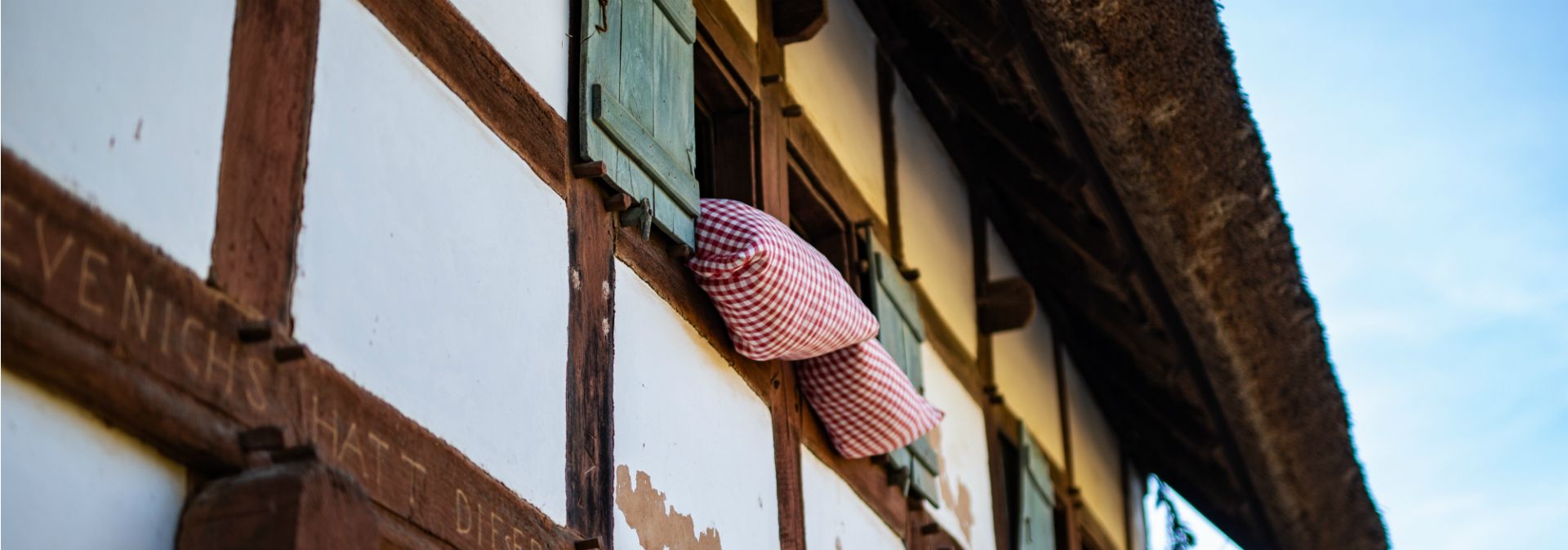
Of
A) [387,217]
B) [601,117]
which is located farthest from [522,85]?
[387,217]

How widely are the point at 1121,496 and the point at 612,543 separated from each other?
6060 mm

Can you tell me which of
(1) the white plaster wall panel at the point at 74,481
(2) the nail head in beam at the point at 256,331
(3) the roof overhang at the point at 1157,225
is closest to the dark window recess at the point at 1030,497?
(3) the roof overhang at the point at 1157,225

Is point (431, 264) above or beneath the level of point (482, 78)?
beneath

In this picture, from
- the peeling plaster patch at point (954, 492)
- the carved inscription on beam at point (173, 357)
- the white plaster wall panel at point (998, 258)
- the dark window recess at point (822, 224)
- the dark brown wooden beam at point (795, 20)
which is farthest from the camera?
the white plaster wall panel at point (998, 258)

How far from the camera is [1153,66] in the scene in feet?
18.4

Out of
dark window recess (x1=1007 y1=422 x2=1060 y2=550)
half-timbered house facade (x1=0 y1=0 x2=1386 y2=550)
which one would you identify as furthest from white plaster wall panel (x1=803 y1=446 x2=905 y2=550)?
dark window recess (x1=1007 y1=422 x2=1060 y2=550)

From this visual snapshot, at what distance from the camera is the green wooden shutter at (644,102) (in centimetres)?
380

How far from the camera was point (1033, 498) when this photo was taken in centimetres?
720

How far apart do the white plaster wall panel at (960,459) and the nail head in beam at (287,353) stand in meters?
3.43

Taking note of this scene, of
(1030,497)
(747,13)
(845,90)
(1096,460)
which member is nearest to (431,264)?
(747,13)

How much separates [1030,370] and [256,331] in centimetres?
557

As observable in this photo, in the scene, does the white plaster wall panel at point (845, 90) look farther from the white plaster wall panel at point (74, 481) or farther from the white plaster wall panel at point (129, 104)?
the white plaster wall panel at point (74, 481)

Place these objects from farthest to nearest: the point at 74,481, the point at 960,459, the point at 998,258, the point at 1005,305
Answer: the point at 998,258 → the point at 1005,305 → the point at 960,459 → the point at 74,481

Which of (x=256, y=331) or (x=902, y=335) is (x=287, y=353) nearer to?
(x=256, y=331)
